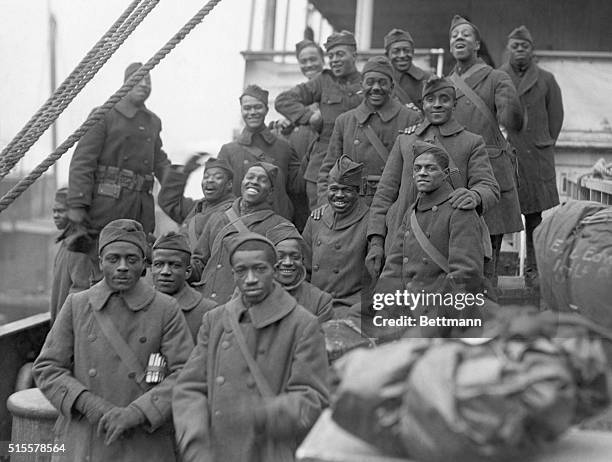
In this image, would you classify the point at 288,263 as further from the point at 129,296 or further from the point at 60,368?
the point at 60,368

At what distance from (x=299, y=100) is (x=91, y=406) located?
13.2 feet

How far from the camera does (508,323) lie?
251cm

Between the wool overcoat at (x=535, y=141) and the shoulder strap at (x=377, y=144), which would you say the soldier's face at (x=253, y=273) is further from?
the wool overcoat at (x=535, y=141)

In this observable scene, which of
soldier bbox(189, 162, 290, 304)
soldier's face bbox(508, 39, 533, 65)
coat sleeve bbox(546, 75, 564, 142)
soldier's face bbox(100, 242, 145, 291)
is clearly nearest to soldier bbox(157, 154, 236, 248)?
soldier bbox(189, 162, 290, 304)

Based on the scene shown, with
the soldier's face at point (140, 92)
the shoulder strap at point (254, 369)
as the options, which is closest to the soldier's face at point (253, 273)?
the shoulder strap at point (254, 369)

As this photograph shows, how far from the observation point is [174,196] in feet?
28.0

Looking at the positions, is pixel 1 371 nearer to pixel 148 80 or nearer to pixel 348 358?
pixel 148 80

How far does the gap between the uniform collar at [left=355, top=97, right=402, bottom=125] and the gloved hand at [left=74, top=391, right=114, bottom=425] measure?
3.08m

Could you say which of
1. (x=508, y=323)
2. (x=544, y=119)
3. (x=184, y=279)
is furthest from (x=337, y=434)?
(x=544, y=119)

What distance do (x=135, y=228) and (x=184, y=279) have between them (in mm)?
567

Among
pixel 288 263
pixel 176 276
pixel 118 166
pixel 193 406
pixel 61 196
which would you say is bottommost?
pixel 193 406

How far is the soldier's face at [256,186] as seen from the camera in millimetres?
7023

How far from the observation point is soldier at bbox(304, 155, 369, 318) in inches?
258

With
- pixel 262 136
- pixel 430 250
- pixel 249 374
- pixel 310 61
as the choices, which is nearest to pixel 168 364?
pixel 249 374
